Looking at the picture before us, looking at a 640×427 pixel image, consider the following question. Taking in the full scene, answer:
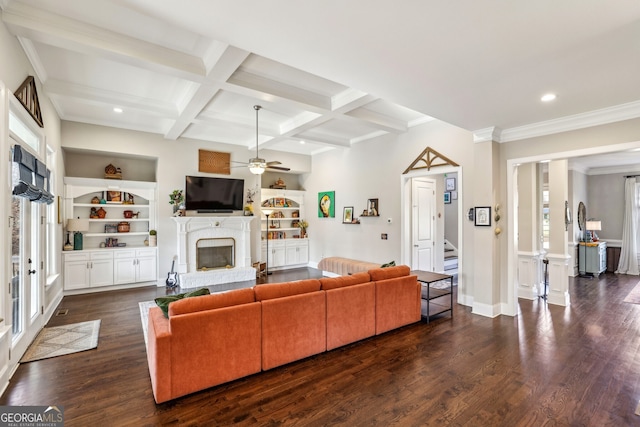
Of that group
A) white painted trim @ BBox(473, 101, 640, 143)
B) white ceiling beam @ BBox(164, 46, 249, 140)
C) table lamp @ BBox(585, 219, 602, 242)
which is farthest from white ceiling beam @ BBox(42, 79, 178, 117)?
table lamp @ BBox(585, 219, 602, 242)

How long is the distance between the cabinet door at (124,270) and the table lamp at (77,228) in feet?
2.27

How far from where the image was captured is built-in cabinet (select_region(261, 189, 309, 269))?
27.5 feet

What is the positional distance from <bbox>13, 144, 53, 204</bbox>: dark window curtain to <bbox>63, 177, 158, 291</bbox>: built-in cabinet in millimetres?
2884

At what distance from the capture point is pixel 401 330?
4113 millimetres

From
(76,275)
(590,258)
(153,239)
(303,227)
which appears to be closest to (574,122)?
(590,258)

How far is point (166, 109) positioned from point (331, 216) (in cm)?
444

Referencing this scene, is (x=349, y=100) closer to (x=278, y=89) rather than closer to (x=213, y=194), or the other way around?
(x=278, y=89)

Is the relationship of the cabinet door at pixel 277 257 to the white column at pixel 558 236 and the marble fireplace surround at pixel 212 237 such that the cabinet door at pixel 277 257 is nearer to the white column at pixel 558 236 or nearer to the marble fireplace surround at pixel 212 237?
the marble fireplace surround at pixel 212 237

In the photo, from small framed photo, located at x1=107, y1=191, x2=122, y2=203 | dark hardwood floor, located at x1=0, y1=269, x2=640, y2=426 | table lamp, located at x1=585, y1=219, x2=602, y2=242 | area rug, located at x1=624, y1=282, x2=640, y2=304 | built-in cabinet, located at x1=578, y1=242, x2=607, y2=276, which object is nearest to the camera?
dark hardwood floor, located at x1=0, y1=269, x2=640, y2=426

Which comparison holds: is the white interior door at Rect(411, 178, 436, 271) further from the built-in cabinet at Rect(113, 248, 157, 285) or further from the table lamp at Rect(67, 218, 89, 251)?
the table lamp at Rect(67, 218, 89, 251)

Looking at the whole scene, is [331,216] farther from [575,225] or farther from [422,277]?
[575,225]

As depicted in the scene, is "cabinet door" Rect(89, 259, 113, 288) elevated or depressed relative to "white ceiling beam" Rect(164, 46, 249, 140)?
depressed

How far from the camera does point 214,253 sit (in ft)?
24.1

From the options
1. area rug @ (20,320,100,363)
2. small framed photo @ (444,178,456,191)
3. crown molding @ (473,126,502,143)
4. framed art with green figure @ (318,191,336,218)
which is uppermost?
crown molding @ (473,126,502,143)
